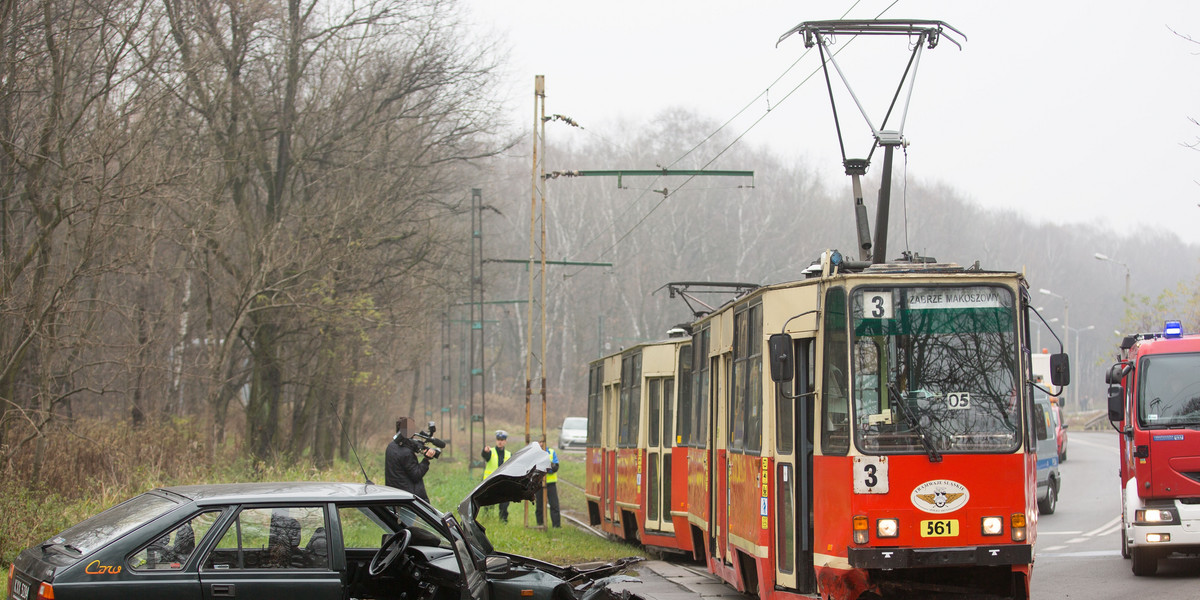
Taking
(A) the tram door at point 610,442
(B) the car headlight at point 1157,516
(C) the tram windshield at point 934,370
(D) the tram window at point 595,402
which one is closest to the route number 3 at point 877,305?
(C) the tram windshield at point 934,370

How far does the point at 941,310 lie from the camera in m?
9.06

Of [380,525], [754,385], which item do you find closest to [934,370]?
[754,385]

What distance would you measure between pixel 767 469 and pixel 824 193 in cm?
3950

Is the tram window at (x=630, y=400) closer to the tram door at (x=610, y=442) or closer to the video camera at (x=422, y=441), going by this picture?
the tram door at (x=610, y=442)

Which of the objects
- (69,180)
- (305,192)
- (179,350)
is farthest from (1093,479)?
(69,180)

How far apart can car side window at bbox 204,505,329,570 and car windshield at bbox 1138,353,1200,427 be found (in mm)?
9770

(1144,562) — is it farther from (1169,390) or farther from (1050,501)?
(1050,501)

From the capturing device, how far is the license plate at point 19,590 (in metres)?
6.42

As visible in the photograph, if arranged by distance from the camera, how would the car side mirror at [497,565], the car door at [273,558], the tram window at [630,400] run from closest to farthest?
the car door at [273,558], the car side mirror at [497,565], the tram window at [630,400]

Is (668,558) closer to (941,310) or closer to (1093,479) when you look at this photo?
(941,310)

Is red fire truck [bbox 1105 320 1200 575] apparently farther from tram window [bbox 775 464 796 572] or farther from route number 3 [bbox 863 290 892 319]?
tram window [bbox 775 464 796 572]

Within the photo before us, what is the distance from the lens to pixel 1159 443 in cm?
1267

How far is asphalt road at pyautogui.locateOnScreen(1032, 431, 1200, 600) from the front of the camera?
11938 millimetres

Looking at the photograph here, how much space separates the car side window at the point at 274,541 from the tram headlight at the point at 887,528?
4080 millimetres
